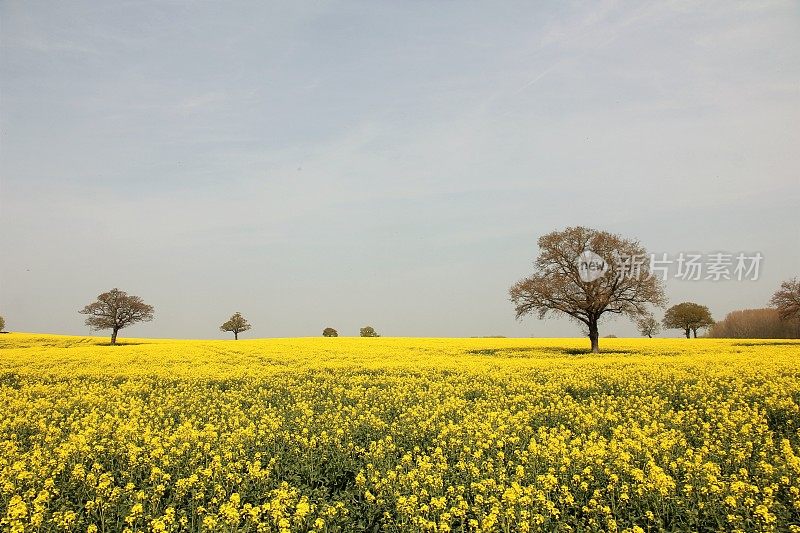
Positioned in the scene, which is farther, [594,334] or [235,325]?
[235,325]

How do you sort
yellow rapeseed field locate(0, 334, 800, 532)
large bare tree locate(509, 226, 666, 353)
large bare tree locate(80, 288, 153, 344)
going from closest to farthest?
yellow rapeseed field locate(0, 334, 800, 532) → large bare tree locate(509, 226, 666, 353) → large bare tree locate(80, 288, 153, 344)

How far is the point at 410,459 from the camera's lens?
29.0ft

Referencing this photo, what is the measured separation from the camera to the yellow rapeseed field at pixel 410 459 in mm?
7059

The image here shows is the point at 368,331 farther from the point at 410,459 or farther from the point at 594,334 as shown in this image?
the point at 410,459

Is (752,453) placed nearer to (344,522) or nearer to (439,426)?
(439,426)

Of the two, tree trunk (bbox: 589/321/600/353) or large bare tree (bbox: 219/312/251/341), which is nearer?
tree trunk (bbox: 589/321/600/353)

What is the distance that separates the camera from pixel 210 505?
25.7ft

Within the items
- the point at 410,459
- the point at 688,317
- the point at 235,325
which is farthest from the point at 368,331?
the point at 410,459

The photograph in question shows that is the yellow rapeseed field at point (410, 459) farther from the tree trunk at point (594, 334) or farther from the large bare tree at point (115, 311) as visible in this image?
the large bare tree at point (115, 311)

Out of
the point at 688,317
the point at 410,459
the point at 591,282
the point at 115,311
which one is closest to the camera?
the point at 410,459

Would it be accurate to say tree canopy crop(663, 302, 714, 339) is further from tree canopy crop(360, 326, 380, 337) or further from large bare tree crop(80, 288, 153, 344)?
large bare tree crop(80, 288, 153, 344)

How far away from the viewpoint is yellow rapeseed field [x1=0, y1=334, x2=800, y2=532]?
706 centimetres

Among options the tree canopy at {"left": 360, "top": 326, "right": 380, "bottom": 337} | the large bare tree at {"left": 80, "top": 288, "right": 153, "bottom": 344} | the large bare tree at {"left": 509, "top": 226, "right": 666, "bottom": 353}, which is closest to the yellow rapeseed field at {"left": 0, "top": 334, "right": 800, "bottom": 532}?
the large bare tree at {"left": 509, "top": 226, "right": 666, "bottom": 353}

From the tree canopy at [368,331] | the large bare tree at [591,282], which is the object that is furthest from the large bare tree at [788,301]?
the tree canopy at [368,331]
